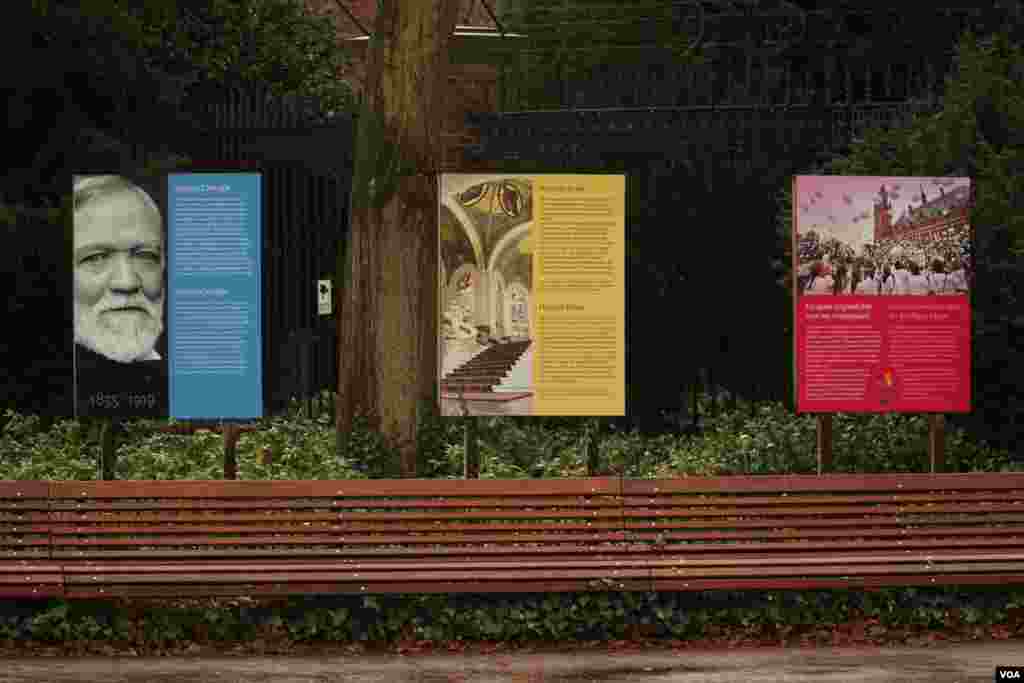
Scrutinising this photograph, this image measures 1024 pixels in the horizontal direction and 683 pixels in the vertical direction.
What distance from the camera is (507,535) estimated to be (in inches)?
420

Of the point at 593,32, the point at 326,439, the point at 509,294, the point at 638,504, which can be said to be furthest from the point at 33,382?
the point at 593,32

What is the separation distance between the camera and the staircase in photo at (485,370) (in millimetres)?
11508

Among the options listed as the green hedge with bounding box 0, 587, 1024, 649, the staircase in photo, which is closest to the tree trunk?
the staircase in photo

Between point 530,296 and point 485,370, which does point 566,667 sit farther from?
point 530,296

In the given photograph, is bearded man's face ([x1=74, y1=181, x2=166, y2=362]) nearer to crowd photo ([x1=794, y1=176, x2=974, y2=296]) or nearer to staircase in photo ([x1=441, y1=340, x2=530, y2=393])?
staircase in photo ([x1=441, y1=340, x2=530, y2=393])

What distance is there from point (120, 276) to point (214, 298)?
0.55 metres

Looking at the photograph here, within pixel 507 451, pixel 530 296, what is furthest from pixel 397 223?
pixel 507 451

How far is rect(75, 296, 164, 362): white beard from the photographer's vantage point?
38.0ft

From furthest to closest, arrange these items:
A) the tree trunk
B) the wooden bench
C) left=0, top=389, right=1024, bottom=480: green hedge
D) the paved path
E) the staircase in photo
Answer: the tree trunk < left=0, top=389, right=1024, bottom=480: green hedge < the staircase in photo < the wooden bench < the paved path

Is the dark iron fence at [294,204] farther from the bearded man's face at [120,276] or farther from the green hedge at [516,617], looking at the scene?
the green hedge at [516,617]

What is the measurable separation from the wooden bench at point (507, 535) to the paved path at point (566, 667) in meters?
0.41

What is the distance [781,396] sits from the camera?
16.1 m

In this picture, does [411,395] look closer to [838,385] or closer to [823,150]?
[838,385]

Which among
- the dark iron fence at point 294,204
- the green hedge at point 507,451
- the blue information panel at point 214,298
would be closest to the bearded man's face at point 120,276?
the blue information panel at point 214,298
